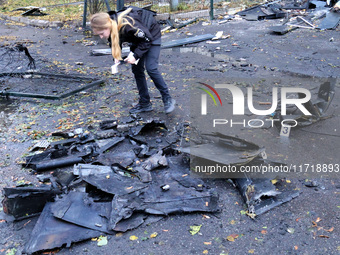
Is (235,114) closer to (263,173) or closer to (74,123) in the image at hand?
(263,173)

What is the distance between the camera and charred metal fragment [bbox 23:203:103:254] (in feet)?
9.26

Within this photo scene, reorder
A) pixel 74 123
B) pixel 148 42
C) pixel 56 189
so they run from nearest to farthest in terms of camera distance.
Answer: pixel 56 189 < pixel 148 42 < pixel 74 123

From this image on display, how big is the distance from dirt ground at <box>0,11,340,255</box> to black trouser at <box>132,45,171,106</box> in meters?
0.34

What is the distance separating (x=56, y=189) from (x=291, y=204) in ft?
7.98

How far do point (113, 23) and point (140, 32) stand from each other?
39 centimetres

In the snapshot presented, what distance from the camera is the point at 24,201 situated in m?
3.19

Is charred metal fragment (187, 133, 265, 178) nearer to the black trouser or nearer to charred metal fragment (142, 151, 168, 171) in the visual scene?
charred metal fragment (142, 151, 168, 171)

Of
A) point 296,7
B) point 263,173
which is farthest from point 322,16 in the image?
point 263,173

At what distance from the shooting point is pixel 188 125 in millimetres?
4984

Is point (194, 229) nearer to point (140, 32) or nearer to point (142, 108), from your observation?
point (140, 32)

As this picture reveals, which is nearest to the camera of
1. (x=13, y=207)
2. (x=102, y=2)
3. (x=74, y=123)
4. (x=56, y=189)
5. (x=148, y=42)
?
(x=13, y=207)

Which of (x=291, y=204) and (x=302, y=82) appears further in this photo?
(x=302, y=82)

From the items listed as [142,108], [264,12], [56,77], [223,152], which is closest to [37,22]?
[56,77]

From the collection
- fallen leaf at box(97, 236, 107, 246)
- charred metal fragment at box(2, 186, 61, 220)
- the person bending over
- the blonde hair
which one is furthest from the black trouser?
fallen leaf at box(97, 236, 107, 246)
